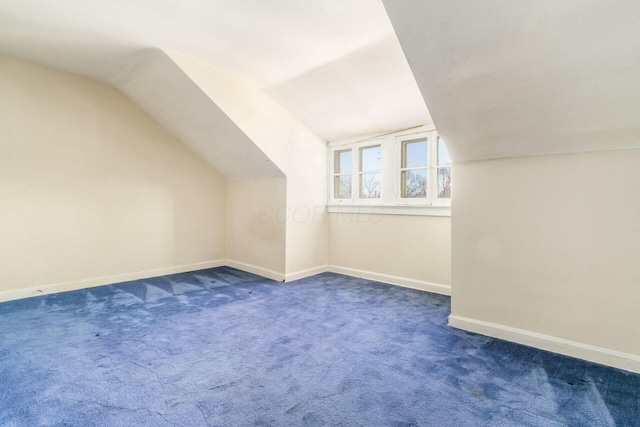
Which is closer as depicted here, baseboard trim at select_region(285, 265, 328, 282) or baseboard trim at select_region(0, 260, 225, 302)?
baseboard trim at select_region(0, 260, 225, 302)

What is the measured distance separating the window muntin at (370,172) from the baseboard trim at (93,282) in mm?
2811

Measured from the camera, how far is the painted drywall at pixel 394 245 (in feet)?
11.4

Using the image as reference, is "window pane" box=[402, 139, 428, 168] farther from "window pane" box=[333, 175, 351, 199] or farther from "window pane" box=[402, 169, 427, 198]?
"window pane" box=[333, 175, 351, 199]

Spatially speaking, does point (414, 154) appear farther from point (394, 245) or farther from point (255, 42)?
point (255, 42)

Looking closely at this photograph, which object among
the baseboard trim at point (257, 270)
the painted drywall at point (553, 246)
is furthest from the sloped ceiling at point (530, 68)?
the baseboard trim at point (257, 270)

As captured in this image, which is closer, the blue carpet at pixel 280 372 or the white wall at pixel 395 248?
the blue carpet at pixel 280 372

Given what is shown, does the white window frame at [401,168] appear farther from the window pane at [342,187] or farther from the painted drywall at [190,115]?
the painted drywall at [190,115]

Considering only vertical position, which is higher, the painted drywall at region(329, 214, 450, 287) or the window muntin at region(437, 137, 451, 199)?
the window muntin at region(437, 137, 451, 199)

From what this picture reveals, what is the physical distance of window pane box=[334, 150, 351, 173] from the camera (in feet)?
14.7

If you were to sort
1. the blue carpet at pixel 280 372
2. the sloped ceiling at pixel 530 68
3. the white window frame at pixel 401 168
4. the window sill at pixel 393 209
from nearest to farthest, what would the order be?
the sloped ceiling at pixel 530 68 < the blue carpet at pixel 280 372 < the window sill at pixel 393 209 < the white window frame at pixel 401 168

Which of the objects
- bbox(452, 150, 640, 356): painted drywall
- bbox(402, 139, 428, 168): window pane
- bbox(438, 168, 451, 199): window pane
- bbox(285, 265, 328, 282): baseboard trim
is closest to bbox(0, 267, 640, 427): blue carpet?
bbox(452, 150, 640, 356): painted drywall

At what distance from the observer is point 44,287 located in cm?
330

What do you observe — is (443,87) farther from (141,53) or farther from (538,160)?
(141,53)

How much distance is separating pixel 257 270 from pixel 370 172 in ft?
7.37
